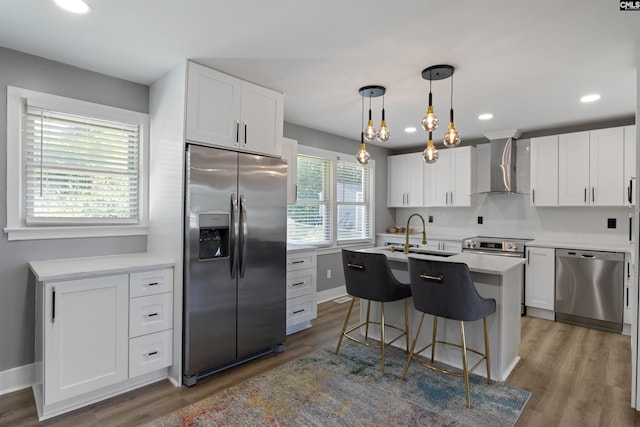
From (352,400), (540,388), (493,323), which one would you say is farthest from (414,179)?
(352,400)

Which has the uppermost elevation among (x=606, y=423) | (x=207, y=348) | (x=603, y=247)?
(x=603, y=247)

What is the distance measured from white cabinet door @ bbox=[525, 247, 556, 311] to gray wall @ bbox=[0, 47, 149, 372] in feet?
15.5

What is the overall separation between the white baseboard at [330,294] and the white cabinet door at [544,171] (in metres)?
2.86

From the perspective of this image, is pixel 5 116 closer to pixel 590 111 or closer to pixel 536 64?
pixel 536 64

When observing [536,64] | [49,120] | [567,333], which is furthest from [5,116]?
[567,333]

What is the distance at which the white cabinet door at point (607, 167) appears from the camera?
3.94 m

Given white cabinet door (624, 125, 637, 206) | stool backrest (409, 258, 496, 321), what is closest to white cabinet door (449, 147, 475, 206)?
white cabinet door (624, 125, 637, 206)

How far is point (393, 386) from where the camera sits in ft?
8.44

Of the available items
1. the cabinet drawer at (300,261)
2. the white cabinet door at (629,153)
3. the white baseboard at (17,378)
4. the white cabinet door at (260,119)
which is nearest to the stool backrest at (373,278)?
the cabinet drawer at (300,261)

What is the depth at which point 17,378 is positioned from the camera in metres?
2.49

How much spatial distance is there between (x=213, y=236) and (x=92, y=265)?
85cm

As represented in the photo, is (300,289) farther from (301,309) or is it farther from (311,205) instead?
(311,205)

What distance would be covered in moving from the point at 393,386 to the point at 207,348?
1.45 meters

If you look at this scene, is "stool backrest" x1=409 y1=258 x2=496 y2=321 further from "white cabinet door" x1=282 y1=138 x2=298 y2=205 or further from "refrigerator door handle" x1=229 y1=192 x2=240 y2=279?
"white cabinet door" x1=282 y1=138 x2=298 y2=205
